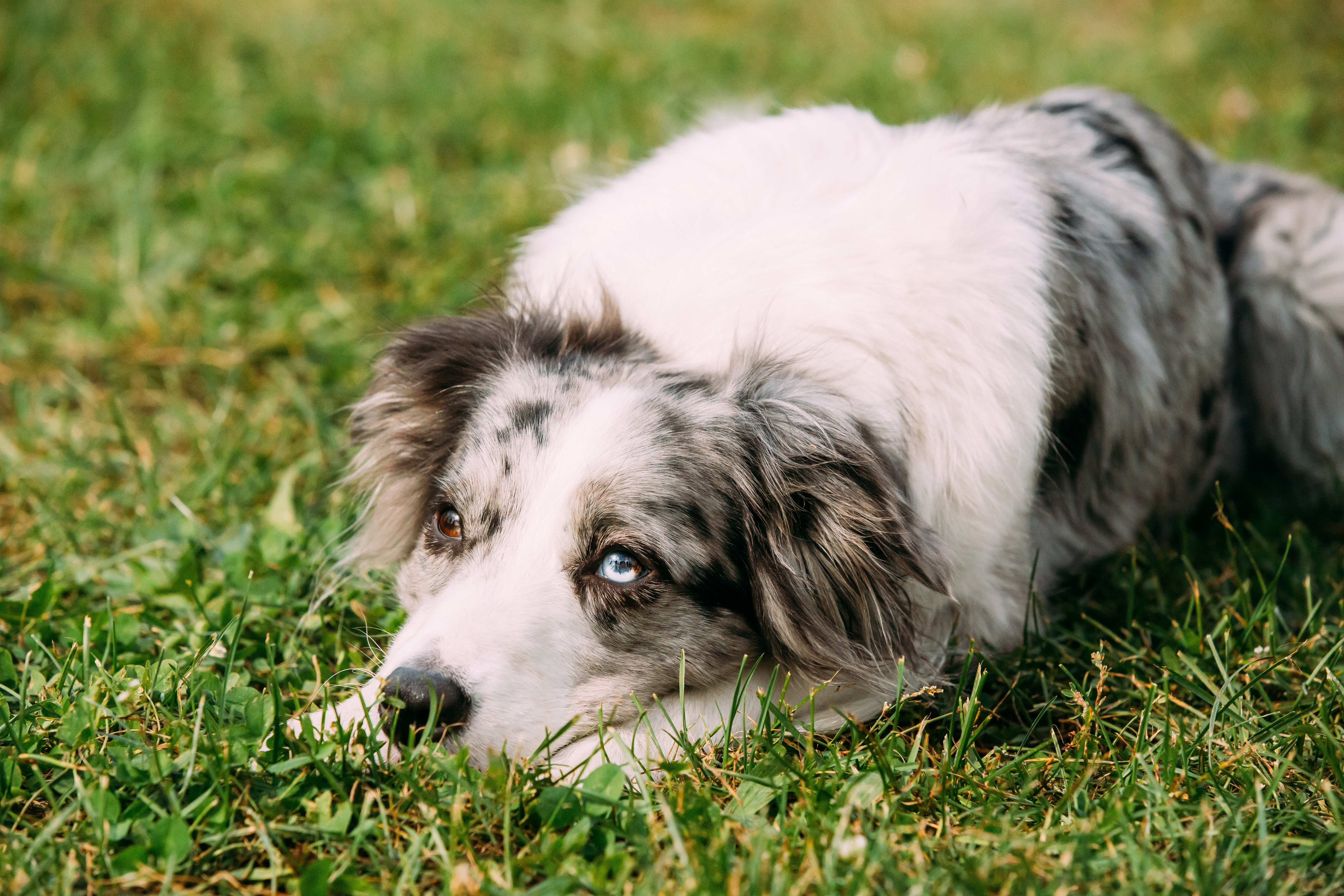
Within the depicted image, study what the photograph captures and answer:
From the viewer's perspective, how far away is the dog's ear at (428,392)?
10.1 feet

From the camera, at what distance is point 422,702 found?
7.98 ft

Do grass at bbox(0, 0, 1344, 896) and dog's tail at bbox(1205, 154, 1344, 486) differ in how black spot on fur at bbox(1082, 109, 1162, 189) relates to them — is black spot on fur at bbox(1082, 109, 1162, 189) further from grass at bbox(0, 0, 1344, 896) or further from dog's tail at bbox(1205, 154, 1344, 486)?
grass at bbox(0, 0, 1344, 896)

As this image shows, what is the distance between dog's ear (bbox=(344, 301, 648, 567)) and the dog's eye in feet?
0.48

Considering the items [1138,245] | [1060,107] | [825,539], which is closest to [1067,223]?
[1138,245]

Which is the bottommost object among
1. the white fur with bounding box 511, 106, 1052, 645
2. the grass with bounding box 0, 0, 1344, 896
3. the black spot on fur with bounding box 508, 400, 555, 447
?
the grass with bounding box 0, 0, 1344, 896

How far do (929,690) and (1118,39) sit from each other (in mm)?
6821

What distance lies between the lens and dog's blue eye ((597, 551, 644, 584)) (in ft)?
8.82

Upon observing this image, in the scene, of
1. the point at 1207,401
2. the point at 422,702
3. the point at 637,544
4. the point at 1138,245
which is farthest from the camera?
the point at 1207,401

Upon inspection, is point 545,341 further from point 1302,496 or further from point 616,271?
point 1302,496

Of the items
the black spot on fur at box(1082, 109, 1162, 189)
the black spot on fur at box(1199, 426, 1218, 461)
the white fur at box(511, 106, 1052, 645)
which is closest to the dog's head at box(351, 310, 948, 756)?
the white fur at box(511, 106, 1052, 645)

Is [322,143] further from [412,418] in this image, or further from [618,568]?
[618,568]

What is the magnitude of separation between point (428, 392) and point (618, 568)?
86 cm

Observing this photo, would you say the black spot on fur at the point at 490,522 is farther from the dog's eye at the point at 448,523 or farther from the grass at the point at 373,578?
the grass at the point at 373,578

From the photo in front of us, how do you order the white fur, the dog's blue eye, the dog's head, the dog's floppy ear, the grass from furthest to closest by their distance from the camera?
1. the dog's floppy ear
2. the white fur
3. the dog's blue eye
4. the dog's head
5. the grass
